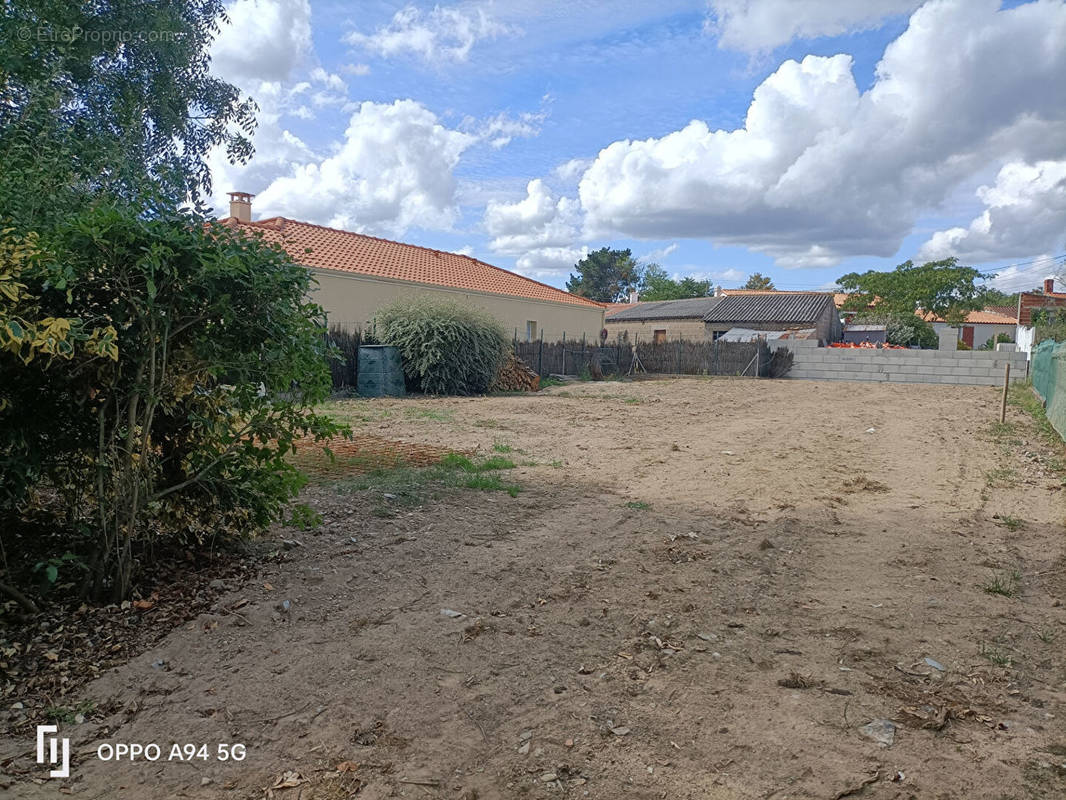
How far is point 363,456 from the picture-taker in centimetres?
850

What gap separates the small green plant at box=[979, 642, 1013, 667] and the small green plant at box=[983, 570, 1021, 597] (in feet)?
3.16

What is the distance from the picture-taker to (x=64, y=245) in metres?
3.38

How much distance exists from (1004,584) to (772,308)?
39387 mm

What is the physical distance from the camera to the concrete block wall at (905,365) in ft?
80.2

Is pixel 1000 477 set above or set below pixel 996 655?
above

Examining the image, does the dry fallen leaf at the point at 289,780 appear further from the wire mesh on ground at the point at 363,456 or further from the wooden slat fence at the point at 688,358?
the wooden slat fence at the point at 688,358

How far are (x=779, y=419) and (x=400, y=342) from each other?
29.5 ft

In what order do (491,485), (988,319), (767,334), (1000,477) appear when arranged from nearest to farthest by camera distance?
(491,485) → (1000,477) → (767,334) → (988,319)

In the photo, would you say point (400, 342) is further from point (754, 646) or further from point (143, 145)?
point (754, 646)

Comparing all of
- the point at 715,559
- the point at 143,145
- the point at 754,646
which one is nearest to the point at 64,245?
the point at 754,646

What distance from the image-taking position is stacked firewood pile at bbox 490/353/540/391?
1989 cm

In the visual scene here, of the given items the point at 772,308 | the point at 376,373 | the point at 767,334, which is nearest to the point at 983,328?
the point at 772,308

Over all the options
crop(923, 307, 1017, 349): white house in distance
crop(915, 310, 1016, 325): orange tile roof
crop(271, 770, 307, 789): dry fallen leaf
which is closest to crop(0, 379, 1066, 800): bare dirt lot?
crop(271, 770, 307, 789): dry fallen leaf

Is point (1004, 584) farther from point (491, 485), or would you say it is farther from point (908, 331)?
point (908, 331)
